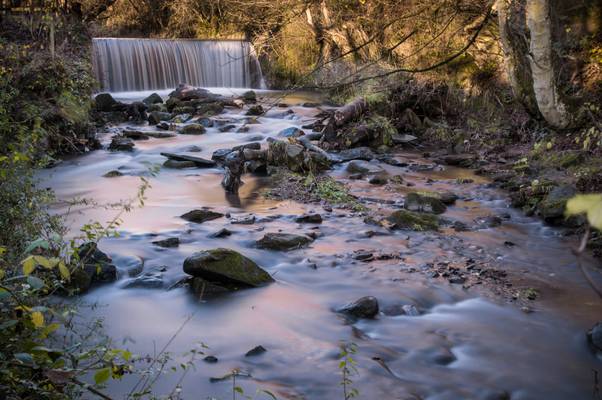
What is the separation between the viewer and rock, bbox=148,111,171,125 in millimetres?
14633

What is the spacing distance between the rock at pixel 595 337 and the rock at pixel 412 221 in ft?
9.14

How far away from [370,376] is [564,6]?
9325 millimetres

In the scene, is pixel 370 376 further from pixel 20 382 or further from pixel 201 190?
pixel 201 190

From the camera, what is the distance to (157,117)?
14711 mm

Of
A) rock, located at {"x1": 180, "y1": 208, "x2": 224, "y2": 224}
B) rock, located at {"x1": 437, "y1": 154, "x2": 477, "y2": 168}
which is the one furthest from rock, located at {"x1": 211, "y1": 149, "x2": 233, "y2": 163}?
rock, located at {"x1": 437, "y1": 154, "x2": 477, "y2": 168}

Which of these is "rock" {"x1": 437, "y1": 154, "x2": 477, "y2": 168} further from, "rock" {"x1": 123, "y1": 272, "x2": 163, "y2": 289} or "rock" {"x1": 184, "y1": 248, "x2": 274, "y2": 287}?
"rock" {"x1": 123, "y1": 272, "x2": 163, "y2": 289}

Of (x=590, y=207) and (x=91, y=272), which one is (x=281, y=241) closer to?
(x=91, y=272)

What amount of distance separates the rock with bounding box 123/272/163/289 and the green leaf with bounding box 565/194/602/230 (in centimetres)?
478

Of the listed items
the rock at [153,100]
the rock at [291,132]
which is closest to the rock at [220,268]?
the rock at [291,132]

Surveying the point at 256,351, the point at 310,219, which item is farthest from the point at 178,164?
the point at 256,351

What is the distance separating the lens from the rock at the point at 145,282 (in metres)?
5.57

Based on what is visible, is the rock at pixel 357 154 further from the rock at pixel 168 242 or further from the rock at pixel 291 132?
the rock at pixel 168 242

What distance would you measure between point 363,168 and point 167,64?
448 inches

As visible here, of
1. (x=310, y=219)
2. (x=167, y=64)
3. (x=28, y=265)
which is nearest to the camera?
(x=28, y=265)
